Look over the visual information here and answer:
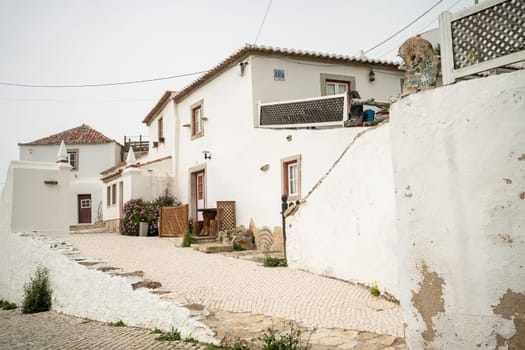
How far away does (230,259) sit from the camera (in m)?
9.63

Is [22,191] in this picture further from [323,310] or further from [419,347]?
[419,347]

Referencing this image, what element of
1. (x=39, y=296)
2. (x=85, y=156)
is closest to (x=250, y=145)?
(x=39, y=296)

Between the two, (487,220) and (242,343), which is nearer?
(487,220)

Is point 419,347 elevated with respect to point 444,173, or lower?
lower

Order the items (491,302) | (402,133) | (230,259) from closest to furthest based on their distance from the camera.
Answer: (491,302) → (402,133) → (230,259)

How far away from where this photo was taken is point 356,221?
6582 mm

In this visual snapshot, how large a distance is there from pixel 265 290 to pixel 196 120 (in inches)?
421

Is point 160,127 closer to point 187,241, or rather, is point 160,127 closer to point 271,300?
point 187,241

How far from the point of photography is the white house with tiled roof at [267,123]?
10.5m

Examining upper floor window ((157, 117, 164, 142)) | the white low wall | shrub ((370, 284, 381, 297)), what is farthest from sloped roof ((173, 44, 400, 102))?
shrub ((370, 284, 381, 297))

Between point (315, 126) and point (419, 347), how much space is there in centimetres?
844

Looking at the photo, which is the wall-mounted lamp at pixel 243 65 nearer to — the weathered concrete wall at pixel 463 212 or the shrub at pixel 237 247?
the shrub at pixel 237 247

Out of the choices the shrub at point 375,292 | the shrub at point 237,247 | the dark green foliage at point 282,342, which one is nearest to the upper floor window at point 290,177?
the shrub at point 237,247

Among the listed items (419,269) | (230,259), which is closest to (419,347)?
(419,269)
